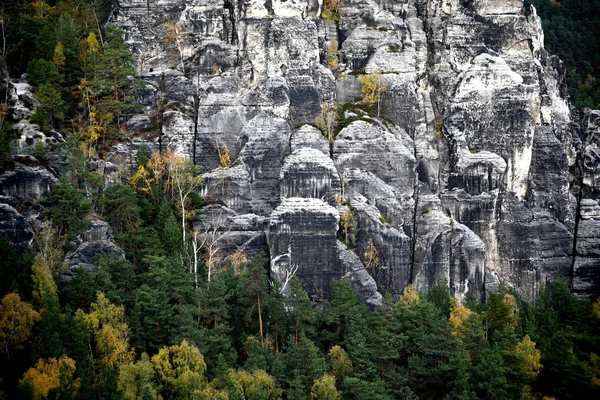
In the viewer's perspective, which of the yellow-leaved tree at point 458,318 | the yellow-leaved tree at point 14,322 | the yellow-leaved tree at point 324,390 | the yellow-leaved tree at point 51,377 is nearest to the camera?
the yellow-leaved tree at point 51,377

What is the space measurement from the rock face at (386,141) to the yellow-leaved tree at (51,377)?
1910cm

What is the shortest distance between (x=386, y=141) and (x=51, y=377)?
32274 mm

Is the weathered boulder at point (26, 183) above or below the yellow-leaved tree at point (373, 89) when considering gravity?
below

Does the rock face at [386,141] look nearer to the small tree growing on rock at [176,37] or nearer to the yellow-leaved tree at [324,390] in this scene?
the small tree growing on rock at [176,37]

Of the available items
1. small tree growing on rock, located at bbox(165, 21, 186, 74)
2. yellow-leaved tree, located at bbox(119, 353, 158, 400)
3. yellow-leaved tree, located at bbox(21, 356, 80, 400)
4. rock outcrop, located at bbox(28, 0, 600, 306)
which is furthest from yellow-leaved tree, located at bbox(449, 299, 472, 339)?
small tree growing on rock, located at bbox(165, 21, 186, 74)

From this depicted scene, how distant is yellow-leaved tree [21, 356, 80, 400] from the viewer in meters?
51.0

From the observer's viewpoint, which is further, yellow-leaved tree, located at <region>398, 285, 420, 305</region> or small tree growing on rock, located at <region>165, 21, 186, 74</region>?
small tree growing on rock, located at <region>165, 21, 186, 74</region>

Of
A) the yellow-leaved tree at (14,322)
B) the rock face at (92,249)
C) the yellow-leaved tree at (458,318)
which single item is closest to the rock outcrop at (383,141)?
the yellow-leaved tree at (458,318)

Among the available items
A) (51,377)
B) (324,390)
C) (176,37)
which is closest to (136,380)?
(51,377)

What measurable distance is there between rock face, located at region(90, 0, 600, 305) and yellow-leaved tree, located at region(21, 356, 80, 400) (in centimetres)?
1910

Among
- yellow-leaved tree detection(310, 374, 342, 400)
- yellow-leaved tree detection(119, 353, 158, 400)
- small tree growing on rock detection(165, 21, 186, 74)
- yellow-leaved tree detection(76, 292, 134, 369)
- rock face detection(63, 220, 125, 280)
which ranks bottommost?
yellow-leaved tree detection(310, 374, 342, 400)

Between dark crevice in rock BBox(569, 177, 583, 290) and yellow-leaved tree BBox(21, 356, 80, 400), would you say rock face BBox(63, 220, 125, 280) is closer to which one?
yellow-leaved tree BBox(21, 356, 80, 400)

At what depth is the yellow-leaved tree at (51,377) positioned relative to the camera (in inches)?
2007

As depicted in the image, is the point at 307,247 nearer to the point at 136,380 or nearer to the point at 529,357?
the point at 529,357
